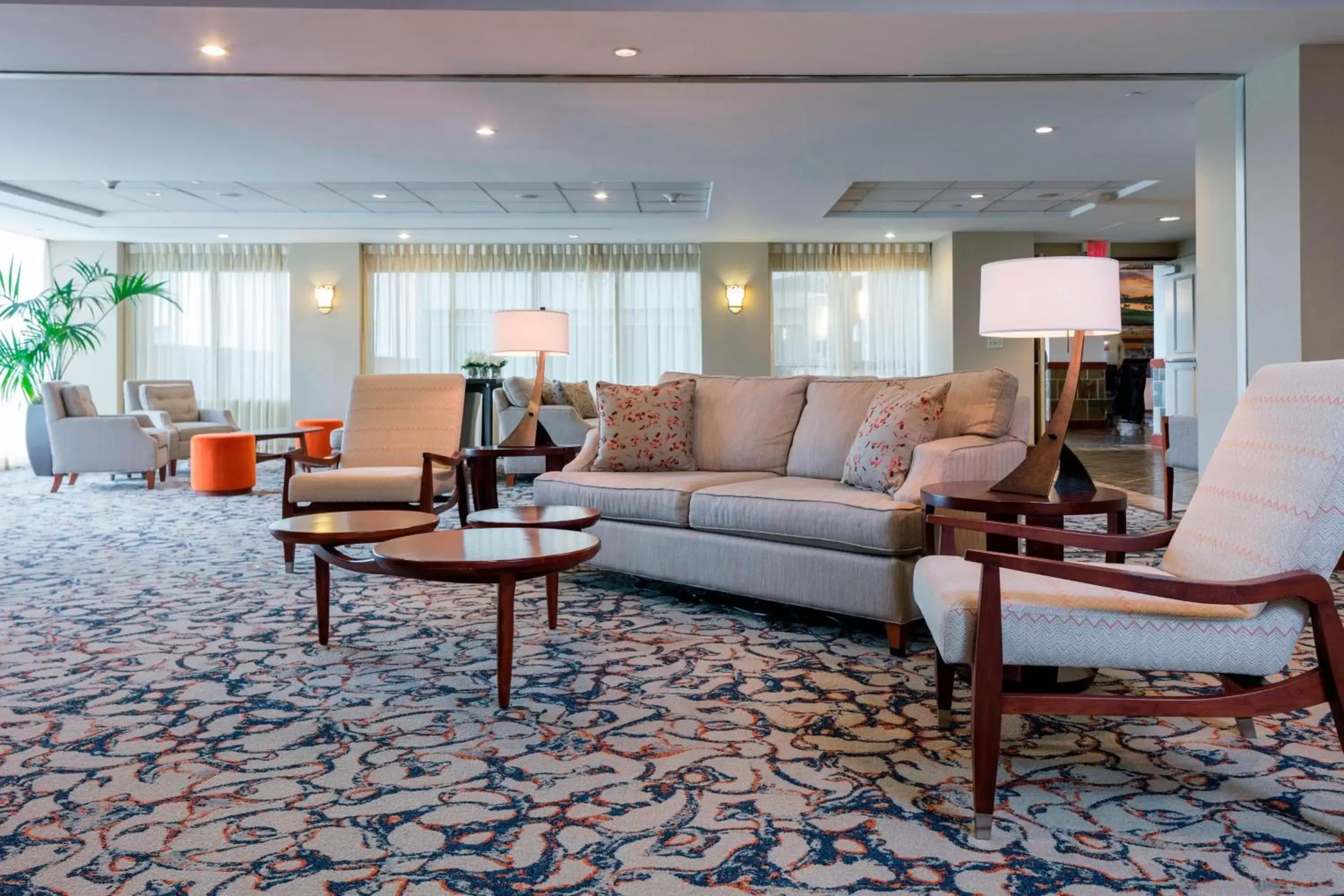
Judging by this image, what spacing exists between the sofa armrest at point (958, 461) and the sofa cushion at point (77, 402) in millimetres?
7597

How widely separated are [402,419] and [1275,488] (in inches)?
169

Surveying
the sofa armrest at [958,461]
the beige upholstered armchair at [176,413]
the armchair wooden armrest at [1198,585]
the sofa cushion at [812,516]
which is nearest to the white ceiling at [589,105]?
the beige upholstered armchair at [176,413]

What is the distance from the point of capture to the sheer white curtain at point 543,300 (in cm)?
1144

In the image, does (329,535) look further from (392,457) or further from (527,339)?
(527,339)

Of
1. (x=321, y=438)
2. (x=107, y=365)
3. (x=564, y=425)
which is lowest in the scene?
(x=321, y=438)

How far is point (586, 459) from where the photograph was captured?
4.43 meters

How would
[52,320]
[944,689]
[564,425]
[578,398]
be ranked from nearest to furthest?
[944,689] < [564,425] < [578,398] < [52,320]

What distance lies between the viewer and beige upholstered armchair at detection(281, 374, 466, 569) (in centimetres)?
438

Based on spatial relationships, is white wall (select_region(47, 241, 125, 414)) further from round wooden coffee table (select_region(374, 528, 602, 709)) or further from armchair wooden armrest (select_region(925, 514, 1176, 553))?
armchair wooden armrest (select_region(925, 514, 1176, 553))

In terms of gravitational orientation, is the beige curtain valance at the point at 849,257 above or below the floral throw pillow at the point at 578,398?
above

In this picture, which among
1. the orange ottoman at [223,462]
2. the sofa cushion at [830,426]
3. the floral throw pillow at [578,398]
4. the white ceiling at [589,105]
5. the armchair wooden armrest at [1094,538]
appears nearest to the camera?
the armchair wooden armrest at [1094,538]

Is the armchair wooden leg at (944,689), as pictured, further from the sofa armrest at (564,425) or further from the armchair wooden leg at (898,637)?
the sofa armrest at (564,425)

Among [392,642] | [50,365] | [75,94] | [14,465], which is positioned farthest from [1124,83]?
[14,465]

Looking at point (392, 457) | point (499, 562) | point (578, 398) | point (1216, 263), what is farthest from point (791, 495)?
point (578, 398)
